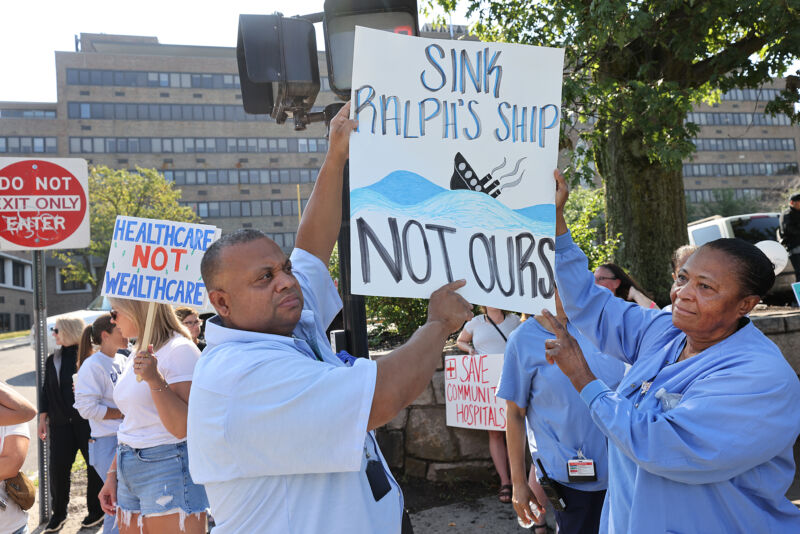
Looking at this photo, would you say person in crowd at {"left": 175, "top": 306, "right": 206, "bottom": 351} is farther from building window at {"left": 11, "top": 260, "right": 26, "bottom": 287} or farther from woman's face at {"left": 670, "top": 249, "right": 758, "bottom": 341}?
building window at {"left": 11, "top": 260, "right": 26, "bottom": 287}

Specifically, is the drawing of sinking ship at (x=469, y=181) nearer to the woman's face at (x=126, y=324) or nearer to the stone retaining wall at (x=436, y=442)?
the woman's face at (x=126, y=324)

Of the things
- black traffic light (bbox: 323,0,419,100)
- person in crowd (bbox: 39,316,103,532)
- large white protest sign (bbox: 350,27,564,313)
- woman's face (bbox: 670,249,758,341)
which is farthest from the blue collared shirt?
person in crowd (bbox: 39,316,103,532)

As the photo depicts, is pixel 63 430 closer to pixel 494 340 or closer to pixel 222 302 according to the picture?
pixel 494 340

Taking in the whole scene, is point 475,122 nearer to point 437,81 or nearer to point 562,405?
point 437,81

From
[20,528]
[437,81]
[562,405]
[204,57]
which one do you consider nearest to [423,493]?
[562,405]

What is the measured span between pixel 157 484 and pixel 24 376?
50.3ft

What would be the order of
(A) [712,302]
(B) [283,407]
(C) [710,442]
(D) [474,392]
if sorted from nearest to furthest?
(B) [283,407], (C) [710,442], (A) [712,302], (D) [474,392]

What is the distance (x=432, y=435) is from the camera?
6266 mm

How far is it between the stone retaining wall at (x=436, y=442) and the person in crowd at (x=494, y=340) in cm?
23

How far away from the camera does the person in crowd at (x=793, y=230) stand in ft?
31.9

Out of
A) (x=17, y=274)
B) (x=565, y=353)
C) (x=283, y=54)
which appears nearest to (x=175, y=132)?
(x=17, y=274)

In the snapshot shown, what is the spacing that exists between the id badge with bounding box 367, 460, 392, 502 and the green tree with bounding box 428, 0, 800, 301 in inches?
166

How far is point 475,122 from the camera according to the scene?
230 cm

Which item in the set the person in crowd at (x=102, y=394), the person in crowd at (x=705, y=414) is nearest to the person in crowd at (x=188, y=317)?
the person in crowd at (x=102, y=394)
